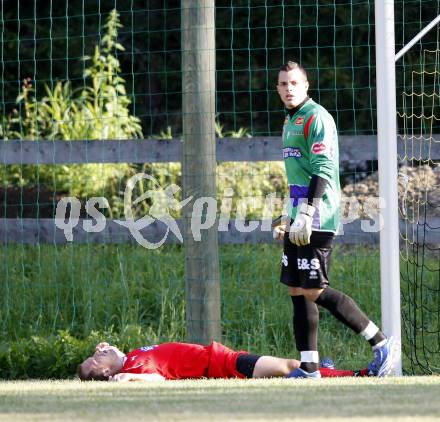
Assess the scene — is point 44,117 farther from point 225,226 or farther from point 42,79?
point 225,226

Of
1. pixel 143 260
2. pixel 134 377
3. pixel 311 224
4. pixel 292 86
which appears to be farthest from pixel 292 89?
pixel 143 260

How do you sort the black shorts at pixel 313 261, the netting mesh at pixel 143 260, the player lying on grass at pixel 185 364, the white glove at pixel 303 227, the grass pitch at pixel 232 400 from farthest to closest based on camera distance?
the netting mesh at pixel 143 260
the player lying on grass at pixel 185 364
the black shorts at pixel 313 261
the white glove at pixel 303 227
the grass pitch at pixel 232 400

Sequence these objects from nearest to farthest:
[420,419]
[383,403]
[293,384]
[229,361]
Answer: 1. [420,419]
2. [383,403]
3. [293,384]
4. [229,361]

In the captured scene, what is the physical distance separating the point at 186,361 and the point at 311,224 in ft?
3.54

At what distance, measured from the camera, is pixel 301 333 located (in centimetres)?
651

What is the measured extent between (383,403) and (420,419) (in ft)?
1.44

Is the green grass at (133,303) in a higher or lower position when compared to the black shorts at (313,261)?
lower

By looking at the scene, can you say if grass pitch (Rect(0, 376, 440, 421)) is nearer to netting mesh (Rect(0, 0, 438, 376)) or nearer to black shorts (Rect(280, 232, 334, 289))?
black shorts (Rect(280, 232, 334, 289))

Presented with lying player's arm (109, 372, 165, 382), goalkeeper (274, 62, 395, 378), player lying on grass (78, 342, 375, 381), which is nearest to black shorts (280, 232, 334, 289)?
goalkeeper (274, 62, 395, 378)

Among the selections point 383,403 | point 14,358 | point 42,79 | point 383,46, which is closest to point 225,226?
point 14,358

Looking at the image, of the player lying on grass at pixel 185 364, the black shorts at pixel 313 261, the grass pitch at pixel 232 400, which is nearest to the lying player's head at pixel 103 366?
the player lying on grass at pixel 185 364

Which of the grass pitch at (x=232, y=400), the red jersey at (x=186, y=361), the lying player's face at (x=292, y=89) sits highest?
the lying player's face at (x=292, y=89)

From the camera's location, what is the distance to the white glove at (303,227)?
20.4ft

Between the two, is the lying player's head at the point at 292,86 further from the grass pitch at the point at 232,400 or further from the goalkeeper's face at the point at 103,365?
the goalkeeper's face at the point at 103,365
